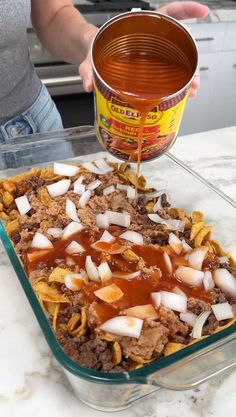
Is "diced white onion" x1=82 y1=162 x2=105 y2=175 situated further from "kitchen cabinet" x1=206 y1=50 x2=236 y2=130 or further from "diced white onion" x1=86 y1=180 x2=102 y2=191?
"kitchen cabinet" x1=206 y1=50 x2=236 y2=130

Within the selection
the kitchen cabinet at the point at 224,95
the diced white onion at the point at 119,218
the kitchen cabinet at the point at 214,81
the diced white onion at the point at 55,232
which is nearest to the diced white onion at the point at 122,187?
the diced white onion at the point at 119,218

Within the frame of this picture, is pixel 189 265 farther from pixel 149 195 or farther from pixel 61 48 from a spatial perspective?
pixel 61 48

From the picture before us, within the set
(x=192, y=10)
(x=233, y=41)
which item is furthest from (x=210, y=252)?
(x=233, y=41)

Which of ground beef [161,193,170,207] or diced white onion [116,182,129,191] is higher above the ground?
diced white onion [116,182,129,191]

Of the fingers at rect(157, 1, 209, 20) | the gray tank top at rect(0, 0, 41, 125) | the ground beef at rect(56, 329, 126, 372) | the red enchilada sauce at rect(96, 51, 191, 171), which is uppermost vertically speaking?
the fingers at rect(157, 1, 209, 20)

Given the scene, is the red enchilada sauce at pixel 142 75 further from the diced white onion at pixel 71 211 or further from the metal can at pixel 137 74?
the diced white onion at pixel 71 211

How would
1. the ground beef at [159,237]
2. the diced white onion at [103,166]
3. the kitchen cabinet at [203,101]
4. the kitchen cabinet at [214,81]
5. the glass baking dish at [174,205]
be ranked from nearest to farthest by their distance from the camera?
the glass baking dish at [174,205] → the ground beef at [159,237] → the diced white onion at [103,166] → the kitchen cabinet at [214,81] → the kitchen cabinet at [203,101]

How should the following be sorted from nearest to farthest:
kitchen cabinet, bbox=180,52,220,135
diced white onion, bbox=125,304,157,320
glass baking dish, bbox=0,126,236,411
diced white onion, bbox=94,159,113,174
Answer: glass baking dish, bbox=0,126,236,411
diced white onion, bbox=125,304,157,320
diced white onion, bbox=94,159,113,174
kitchen cabinet, bbox=180,52,220,135

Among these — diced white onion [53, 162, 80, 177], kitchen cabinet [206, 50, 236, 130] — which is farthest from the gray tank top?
kitchen cabinet [206, 50, 236, 130]
